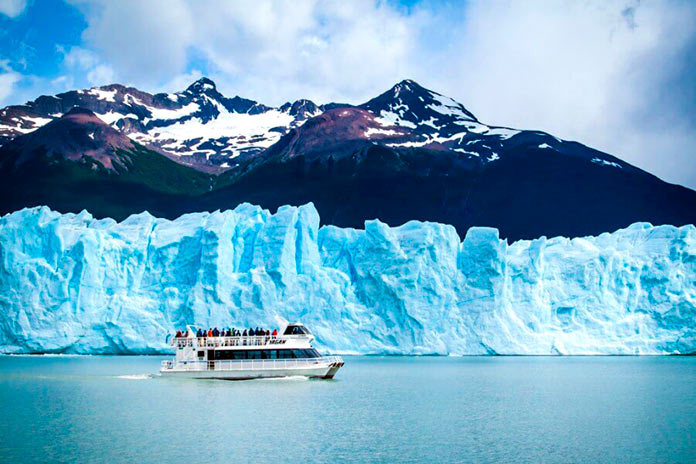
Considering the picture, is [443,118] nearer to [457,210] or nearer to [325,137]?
[325,137]

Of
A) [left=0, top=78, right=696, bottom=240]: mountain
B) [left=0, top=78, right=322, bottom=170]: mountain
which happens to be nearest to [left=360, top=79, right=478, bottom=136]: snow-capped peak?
[left=0, top=78, right=696, bottom=240]: mountain

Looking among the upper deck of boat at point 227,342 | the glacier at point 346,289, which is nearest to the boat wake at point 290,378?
the upper deck of boat at point 227,342

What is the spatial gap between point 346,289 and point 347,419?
2578 cm

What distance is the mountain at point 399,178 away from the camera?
269ft

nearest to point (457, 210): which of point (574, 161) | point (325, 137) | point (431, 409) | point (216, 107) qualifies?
point (574, 161)

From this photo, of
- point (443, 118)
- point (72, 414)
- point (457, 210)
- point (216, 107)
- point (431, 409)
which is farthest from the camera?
point (216, 107)

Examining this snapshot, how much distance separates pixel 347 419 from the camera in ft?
72.7

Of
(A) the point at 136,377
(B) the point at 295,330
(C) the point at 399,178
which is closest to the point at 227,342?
(B) the point at 295,330

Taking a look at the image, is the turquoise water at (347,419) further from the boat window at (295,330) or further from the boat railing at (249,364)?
the boat window at (295,330)

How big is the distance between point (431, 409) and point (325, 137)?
76550 mm

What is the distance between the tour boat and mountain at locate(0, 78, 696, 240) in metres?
47.6

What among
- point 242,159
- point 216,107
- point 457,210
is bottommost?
point 457,210

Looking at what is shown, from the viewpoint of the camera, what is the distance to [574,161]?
89.6m

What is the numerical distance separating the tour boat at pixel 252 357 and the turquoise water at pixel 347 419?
542 mm
